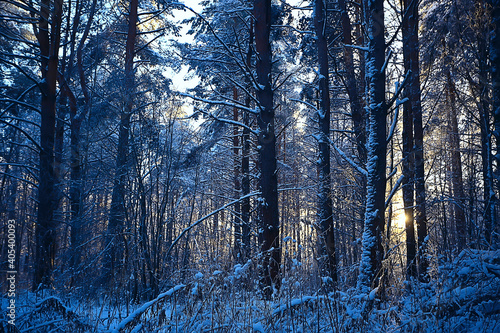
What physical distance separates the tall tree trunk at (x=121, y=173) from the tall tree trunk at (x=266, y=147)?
265 cm

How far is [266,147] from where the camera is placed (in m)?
6.23

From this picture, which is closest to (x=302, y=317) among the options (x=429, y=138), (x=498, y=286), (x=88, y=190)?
(x=498, y=286)

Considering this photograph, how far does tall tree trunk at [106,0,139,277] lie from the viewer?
589 cm

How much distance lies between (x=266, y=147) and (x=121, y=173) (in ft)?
10.9

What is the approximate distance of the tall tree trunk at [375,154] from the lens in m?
4.73

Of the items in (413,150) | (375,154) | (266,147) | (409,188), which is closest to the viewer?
(375,154)

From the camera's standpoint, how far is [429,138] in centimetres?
1470

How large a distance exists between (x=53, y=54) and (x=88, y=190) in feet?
13.0

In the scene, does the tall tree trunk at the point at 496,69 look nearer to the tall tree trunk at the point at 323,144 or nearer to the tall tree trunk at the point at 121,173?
the tall tree trunk at the point at 323,144

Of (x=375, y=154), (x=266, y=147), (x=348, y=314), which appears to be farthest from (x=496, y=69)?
(x=348, y=314)

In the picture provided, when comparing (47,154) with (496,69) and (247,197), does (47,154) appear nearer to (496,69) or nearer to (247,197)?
(247,197)

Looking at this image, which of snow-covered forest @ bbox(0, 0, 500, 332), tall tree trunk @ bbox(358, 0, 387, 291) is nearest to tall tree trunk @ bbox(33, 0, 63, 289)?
snow-covered forest @ bbox(0, 0, 500, 332)

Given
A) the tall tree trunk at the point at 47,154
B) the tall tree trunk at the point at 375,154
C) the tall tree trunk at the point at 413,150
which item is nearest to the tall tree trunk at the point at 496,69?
the tall tree trunk at the point at 413,150

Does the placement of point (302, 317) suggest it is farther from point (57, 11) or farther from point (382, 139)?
point (57, 11)
